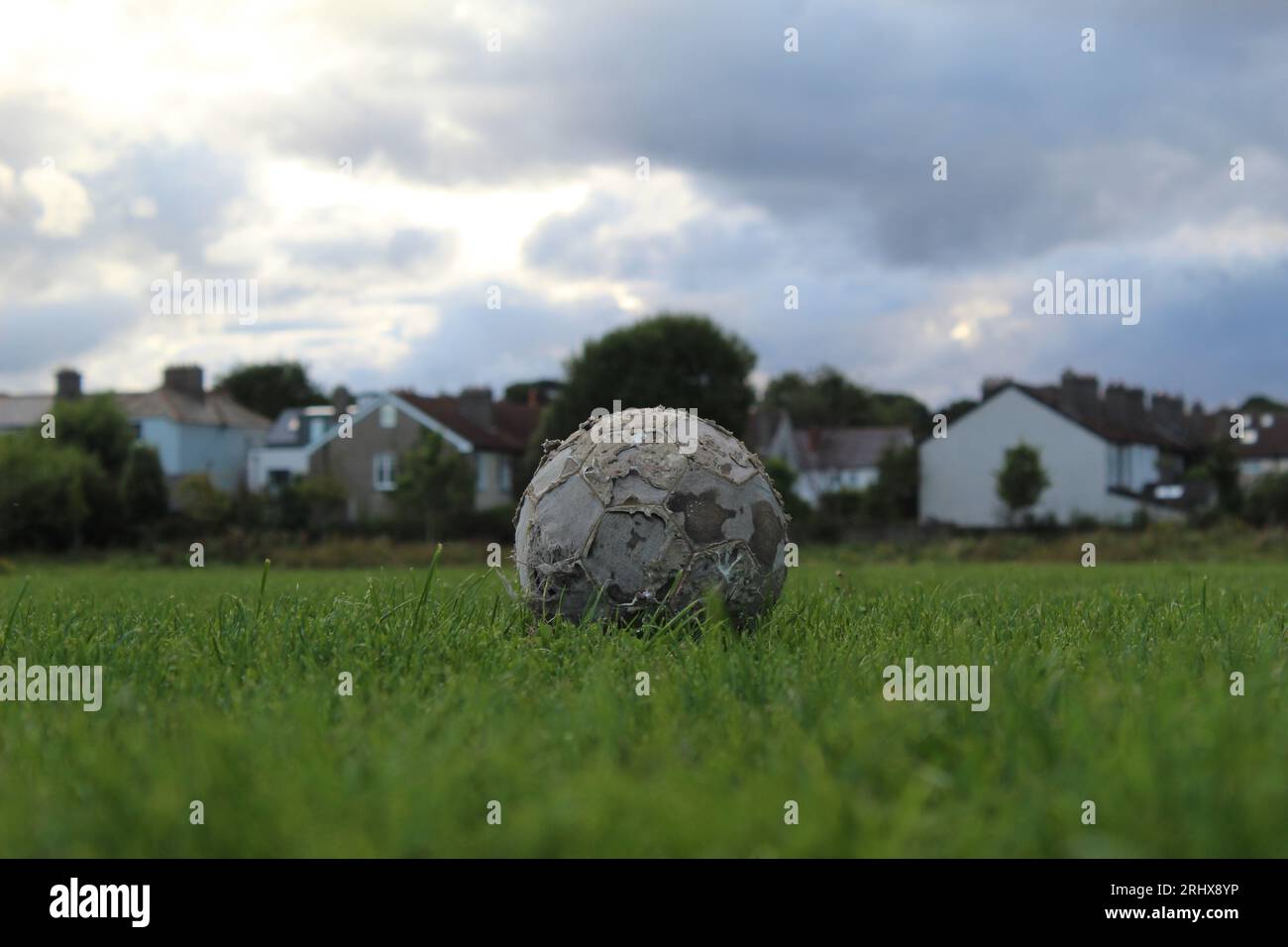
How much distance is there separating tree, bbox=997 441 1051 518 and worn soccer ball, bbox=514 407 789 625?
50142 millimetres

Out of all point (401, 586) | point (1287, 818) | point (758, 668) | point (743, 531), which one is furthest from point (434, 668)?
point (1287, 818)

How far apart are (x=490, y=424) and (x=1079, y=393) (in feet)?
114

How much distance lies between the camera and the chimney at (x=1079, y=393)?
63.3 meters

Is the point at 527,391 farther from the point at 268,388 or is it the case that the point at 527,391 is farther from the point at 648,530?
the point at 648,530

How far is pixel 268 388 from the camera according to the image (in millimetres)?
92500

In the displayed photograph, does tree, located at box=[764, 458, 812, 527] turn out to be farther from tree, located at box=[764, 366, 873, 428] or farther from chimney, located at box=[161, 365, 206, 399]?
tree, located at box=[764, 366, 873, 428]

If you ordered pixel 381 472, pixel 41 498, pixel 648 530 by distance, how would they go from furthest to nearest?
1. pixel 381 472
2. pixel 41 498
3. pixel 648 530

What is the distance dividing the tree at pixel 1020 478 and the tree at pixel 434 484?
26.3 m

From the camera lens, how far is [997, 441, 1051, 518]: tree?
177 ft

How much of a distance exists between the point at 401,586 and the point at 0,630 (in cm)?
261

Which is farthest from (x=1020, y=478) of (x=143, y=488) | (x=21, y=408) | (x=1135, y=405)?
(x=21, y=408)

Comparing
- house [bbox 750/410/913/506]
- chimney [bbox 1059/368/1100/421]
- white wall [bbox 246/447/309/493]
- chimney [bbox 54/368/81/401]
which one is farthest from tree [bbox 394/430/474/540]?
house [bbox 750/410/913/506]

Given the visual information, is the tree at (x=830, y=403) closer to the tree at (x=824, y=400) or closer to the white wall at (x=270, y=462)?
the tree at (x=824, y=400)
